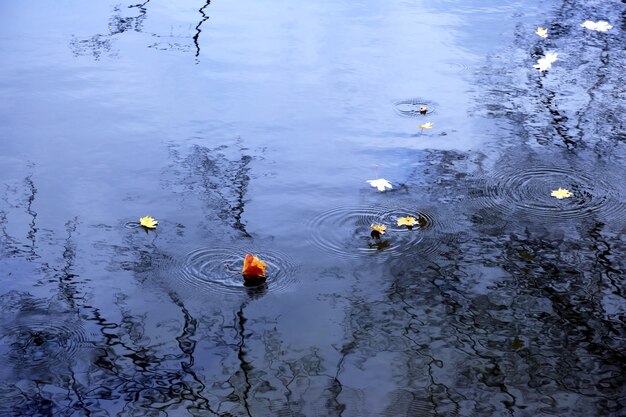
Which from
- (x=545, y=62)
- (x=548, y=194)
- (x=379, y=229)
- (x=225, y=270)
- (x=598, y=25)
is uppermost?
(x=598, y=25)

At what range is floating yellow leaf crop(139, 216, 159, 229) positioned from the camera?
4734 millimetres

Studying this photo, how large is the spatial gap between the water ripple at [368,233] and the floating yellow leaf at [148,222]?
35.4 inches

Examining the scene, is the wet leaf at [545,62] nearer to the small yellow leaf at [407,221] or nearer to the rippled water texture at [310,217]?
the rippled water texture at [310,217]

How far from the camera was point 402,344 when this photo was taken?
3.83m

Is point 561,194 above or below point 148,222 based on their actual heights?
above

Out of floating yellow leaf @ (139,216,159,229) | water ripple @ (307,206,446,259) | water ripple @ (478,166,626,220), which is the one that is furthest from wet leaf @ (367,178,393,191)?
floating yellow leaf @ (139,216,159,229)

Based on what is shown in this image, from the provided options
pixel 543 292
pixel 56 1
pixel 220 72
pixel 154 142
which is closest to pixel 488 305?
pixel 543 292

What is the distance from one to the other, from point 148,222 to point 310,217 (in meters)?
0.95

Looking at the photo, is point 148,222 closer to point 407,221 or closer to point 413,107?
point 407,221

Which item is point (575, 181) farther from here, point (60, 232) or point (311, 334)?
point (60, 232)

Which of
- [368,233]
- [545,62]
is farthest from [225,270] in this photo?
[545,62]

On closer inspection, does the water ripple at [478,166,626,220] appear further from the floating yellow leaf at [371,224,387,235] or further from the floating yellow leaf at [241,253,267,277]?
the floating yellow leaf at [241,253,267,277]

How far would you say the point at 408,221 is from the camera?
479 centimetres

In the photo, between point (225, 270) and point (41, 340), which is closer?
point (41, 340)
